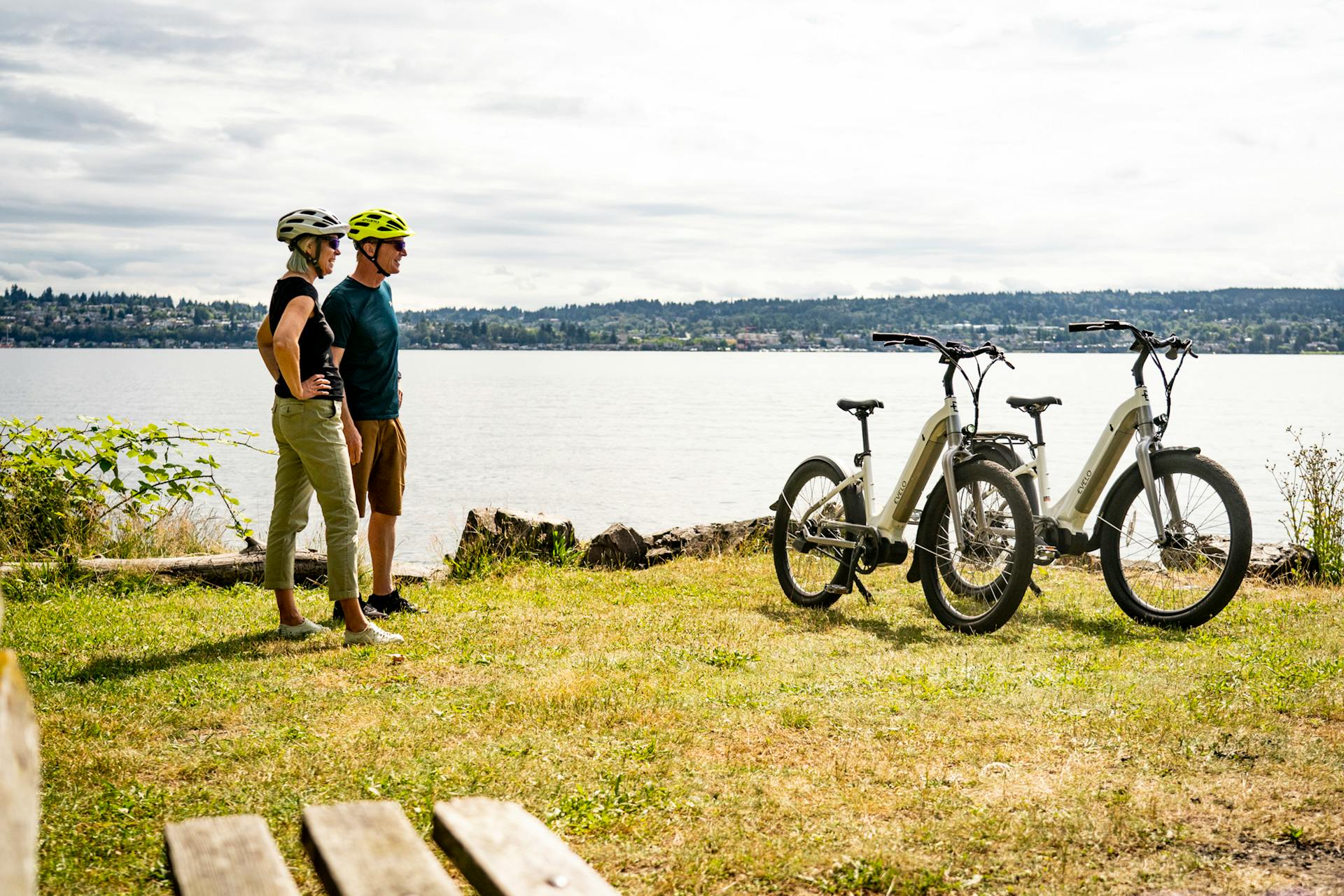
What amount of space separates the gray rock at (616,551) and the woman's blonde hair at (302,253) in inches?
168

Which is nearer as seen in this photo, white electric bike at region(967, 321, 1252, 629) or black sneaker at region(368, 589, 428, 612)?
white electric bike at region(967, 321, 1252, 629)

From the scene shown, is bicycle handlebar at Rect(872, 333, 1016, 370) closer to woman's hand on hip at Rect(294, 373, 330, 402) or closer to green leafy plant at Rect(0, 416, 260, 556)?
woman's hand on hip at Rect(294, 373, 330, 402)

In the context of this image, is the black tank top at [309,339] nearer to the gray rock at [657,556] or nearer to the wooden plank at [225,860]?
Answer: the gray rock at [657,556]

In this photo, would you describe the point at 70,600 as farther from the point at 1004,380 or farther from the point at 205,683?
the point at 1004,380

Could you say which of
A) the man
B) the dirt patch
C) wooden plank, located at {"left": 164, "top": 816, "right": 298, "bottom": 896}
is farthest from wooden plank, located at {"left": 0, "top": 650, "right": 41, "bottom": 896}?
the man

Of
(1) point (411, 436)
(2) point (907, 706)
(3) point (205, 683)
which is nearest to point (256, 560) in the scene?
(3) point (205, 683)

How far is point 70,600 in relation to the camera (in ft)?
25.9

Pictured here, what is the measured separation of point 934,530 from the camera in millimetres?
7445

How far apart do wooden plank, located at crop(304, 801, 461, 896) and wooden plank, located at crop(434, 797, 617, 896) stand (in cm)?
7

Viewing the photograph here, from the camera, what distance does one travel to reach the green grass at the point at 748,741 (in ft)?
11.5

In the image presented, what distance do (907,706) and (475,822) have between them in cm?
319

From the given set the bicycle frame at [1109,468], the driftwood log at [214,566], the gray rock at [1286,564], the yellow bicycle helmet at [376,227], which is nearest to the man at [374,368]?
the yellow bicycle helmet at [376,227]

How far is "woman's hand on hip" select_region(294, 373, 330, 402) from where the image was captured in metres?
6.33

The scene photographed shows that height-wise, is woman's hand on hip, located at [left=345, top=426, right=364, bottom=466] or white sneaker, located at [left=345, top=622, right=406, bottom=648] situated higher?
woman's hand on hip, located at [left=345, top=426, right=364, bottom=466]
